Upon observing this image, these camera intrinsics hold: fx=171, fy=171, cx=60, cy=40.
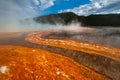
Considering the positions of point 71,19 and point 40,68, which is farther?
point 71,19

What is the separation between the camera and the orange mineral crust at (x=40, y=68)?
1078cm

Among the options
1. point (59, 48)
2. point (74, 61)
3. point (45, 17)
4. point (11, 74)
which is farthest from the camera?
point (45, 17)

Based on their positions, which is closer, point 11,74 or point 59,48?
point 11,74

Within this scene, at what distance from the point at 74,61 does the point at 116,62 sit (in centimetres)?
304

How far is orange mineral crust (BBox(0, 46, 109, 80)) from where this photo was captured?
10.8 meters

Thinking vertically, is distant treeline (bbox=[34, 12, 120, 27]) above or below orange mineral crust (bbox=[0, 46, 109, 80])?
below

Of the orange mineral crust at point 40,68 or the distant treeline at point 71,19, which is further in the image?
the distant treeline at point 71,19

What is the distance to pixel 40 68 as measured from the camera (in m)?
11.4

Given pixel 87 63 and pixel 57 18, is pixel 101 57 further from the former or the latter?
pixel 57 18

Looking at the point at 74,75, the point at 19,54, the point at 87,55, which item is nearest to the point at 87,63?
the point at 87,55

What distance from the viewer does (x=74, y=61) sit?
12789mm

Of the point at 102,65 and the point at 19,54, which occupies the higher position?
the point at 19,54

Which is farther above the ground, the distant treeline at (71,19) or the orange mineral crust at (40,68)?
the orange mineral crust at (40,68)

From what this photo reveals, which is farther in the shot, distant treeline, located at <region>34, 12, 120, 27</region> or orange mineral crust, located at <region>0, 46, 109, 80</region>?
distant treeline, located at <region>34, 12, 120, 27</region>
